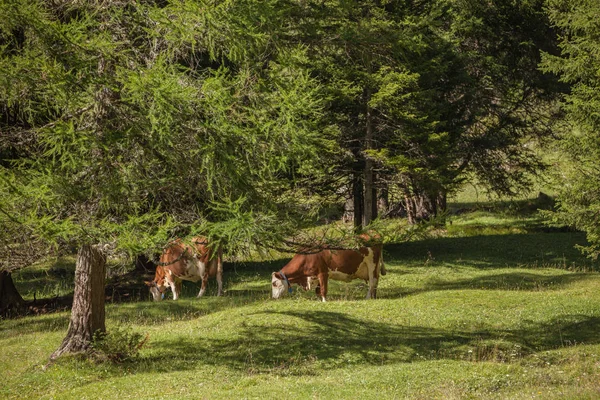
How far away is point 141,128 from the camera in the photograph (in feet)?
48.1

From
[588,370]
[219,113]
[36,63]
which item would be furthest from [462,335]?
[36,63]

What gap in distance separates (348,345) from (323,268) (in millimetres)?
4577

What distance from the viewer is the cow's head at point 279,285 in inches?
869

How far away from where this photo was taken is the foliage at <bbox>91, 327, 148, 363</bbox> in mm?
16125

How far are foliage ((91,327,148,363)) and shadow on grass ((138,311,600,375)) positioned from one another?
1.42ft

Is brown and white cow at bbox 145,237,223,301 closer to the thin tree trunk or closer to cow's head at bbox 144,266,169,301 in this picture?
cow's head at bbox 144,266,169,301

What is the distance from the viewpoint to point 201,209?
1644 cm

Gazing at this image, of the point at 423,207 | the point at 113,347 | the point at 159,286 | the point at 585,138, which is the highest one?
the point at 585,138

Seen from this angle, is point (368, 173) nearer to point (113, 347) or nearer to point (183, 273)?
point (183, 273)

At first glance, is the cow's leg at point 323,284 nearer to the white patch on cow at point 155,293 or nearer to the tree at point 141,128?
the white patch on cow at point 155,293

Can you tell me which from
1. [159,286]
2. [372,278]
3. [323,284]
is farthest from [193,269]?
[372,278]

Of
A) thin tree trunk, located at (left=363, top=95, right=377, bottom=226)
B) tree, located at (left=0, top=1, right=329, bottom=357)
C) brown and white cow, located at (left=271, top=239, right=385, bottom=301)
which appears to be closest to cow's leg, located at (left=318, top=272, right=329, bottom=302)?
brown and white cow, located at (left=271, top=239, right=385, bottom=301)

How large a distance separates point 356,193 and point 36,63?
1902cm

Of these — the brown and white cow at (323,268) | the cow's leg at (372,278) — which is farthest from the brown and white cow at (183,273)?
the cow's leg at (372,278)
